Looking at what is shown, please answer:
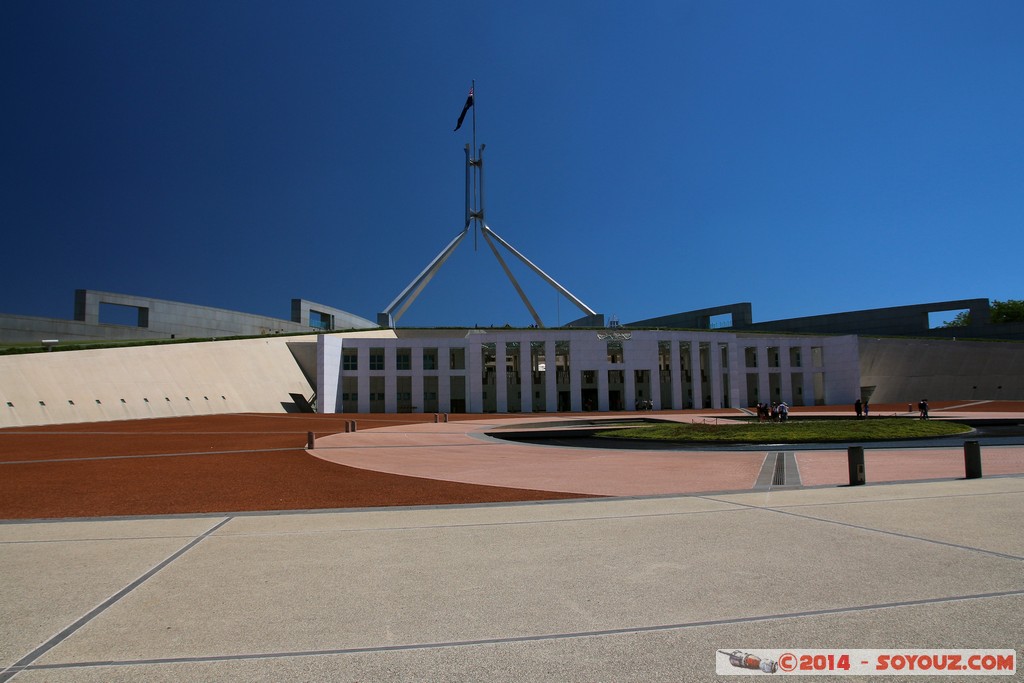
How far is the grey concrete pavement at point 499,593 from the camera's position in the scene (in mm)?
3945

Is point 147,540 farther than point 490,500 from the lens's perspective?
No

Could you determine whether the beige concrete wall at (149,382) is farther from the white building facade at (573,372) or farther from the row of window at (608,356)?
the row of window at (608,356)

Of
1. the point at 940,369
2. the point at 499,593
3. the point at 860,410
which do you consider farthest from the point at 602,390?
the point at 499,593

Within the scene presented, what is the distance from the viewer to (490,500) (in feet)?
34.8

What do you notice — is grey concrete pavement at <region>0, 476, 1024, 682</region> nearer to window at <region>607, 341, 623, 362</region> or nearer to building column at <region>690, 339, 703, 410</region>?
window at <region>607, 341, 623, 362</region>

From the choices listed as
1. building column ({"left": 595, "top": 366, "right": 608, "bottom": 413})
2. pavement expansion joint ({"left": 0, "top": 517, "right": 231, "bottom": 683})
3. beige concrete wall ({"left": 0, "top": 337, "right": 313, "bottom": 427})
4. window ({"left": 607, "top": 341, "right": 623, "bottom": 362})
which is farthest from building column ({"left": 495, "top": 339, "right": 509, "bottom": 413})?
pavement expansion joint ({"left": 0, "top": 517, "right": 231, "bottom": 683})

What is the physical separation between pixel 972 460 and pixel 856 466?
2485 mm

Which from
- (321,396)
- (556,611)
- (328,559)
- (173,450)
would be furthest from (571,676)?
(321,396)

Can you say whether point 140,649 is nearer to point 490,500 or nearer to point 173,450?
point 490,500

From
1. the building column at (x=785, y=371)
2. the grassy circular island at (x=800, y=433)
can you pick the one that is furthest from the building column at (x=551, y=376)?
the grassy circular island at (x=800, y=433)

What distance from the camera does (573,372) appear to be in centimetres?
5838

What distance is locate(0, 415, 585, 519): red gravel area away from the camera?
10.6 meters

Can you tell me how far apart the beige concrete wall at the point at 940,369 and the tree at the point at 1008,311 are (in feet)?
121

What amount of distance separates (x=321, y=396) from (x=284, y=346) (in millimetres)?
7773
